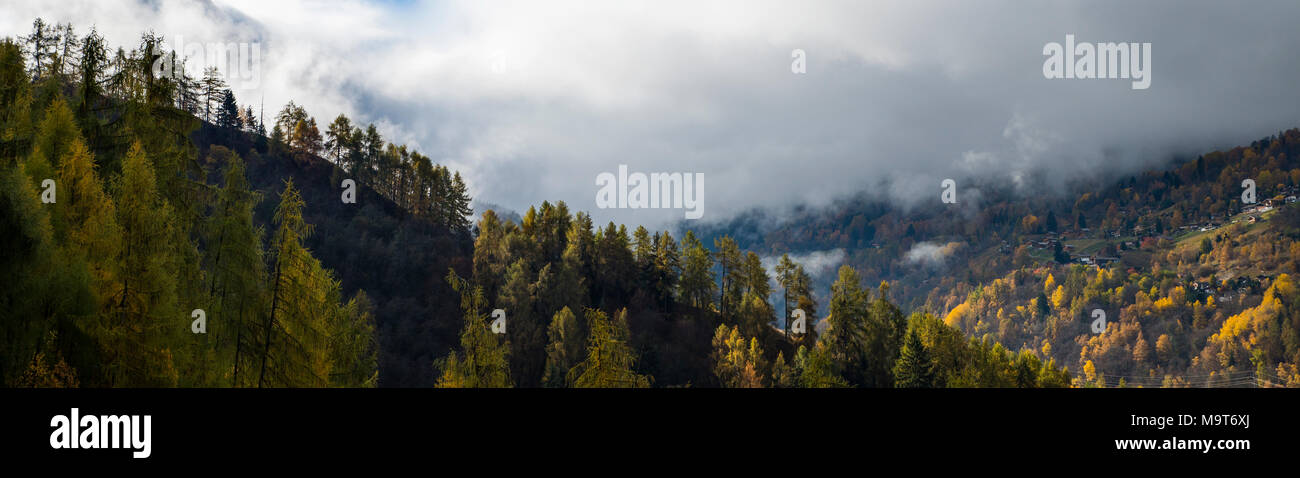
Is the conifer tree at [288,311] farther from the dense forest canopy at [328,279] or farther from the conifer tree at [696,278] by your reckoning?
the conifer tree at [696,278]

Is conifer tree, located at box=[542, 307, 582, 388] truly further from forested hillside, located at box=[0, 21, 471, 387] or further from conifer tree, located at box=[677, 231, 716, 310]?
forested hillside, located at box=[0, 21, 471, 387]

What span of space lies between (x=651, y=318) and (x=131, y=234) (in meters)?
79.8

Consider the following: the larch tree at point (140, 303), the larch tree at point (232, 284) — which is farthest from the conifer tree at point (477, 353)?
the larch tree at point (140, 303)

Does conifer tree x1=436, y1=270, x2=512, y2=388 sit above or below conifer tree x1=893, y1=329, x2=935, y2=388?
above

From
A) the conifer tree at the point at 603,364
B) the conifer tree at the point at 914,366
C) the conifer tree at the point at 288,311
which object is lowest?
the conifer tree at the point at 914,366

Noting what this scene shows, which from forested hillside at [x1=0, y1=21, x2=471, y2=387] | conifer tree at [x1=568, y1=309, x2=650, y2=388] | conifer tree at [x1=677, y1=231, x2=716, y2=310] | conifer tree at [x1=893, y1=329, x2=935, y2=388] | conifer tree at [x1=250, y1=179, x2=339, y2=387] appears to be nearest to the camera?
forested hillside at [x1=0, y1=21, x2=471, y2=387]

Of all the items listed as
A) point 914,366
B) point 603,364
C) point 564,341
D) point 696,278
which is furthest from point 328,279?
point 696,278

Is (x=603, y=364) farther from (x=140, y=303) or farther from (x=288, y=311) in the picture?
(x=140, y=303)

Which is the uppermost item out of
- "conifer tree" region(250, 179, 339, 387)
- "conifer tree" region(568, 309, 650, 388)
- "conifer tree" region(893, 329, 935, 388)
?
"conifer tree" region(250, 179, 339, 387)

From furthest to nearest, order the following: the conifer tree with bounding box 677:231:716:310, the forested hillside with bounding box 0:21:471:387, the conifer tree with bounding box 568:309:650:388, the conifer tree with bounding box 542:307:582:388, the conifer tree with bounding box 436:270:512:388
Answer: the conifer tree with bounding box 677:231:716:310 < the conifer tree with bounding box 542:307:582:388 < the conifer tree with bounding box 436:270:512:388 < the conifer tree with bounding box 568:309:650:388 < the forested hillside with bounding box 0:21:471:387

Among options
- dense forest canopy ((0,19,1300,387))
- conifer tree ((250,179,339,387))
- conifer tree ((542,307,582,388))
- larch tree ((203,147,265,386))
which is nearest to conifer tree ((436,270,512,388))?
dense forest canopy ((0,19,1300,387))
